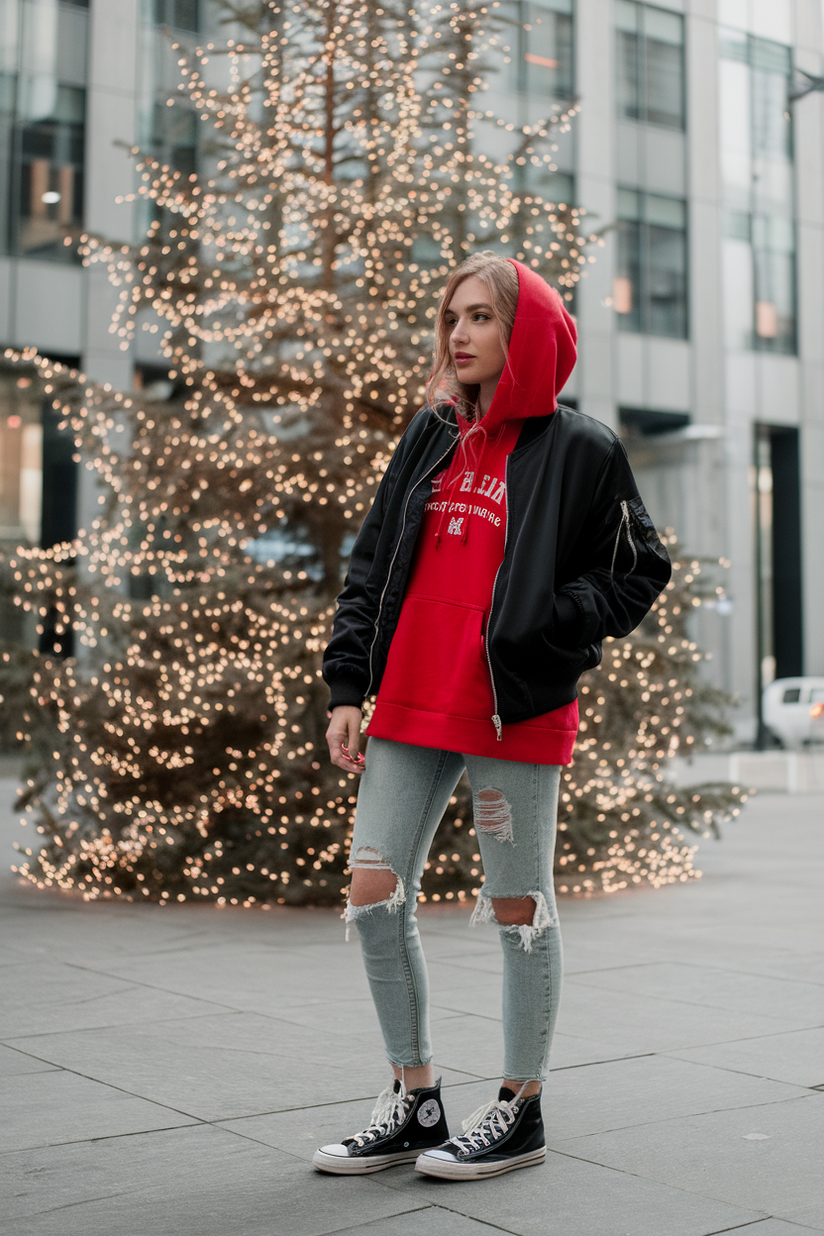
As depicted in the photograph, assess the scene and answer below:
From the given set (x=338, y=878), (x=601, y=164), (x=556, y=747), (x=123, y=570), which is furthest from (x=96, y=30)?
(x=556, y=747)

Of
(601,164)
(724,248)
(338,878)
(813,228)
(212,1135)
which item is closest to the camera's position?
(212,1135)

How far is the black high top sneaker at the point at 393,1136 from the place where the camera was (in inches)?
132

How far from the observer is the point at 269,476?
8305mm

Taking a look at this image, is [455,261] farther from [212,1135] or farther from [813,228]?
[813,228]

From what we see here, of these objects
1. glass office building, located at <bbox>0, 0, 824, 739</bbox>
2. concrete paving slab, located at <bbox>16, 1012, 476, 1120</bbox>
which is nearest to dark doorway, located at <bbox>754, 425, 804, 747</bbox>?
glass office building, located at <bbox>0, 0, 824, 739</bbox>

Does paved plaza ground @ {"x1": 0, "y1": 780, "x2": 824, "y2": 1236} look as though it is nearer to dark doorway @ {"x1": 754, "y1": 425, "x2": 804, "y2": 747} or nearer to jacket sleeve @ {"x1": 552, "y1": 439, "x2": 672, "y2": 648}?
jacket sleeve @ {"x1": 552, "y1": 439, "x2": 672, "y2": 648}

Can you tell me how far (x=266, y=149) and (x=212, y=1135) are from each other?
6.43 m

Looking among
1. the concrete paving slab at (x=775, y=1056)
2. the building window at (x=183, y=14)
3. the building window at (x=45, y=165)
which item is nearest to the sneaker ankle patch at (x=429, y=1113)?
the concrete paving slab at (x=775, y=1056)

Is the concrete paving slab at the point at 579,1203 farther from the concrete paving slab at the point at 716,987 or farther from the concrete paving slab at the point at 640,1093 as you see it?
the concrete paving slab at the point at 716,987

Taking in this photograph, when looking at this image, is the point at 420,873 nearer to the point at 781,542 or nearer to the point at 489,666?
the point at 489,666

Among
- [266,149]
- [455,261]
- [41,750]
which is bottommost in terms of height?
[41,750]

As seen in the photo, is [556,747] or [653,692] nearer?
[556,747]

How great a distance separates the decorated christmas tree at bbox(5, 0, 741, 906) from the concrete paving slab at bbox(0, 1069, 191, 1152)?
3.65 meters

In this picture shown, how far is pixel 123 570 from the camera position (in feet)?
28.4
